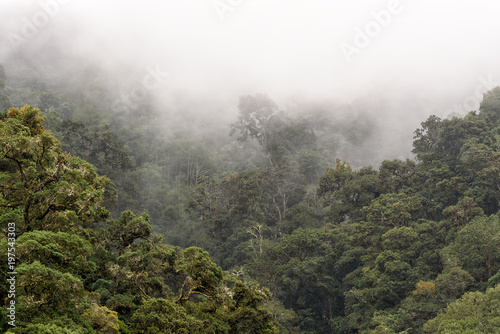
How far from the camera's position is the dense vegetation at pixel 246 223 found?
548 inches

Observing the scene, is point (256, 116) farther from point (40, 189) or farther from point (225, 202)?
point (40, 189)

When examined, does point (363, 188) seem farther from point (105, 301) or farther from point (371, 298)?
point (105, 301)

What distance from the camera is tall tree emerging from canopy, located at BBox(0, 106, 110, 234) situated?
13930 mm

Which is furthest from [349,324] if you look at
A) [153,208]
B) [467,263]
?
[153,208]

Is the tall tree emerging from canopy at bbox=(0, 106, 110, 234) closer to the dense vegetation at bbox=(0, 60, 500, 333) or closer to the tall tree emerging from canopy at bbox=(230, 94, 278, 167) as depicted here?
the dense vegetation at bbox=(0, 60, 500, 333)

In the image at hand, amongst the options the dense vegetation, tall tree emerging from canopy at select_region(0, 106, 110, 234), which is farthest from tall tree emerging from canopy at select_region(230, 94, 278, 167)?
tall tree emerging from canopy at select_region(0, 106, 110, 234)

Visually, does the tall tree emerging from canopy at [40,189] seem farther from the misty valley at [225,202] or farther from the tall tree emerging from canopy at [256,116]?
the tall tree emerging from canopy at [256,116]

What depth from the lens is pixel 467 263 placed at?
23.0m

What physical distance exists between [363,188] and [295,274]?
27.0ft

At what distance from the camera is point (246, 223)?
1428 inches

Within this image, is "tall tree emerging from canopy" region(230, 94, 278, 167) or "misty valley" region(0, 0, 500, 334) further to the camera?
"tall tree emerging from canopy" region(230, 94, 278, 167)

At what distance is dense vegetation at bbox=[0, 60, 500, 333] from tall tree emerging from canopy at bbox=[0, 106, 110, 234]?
5cm

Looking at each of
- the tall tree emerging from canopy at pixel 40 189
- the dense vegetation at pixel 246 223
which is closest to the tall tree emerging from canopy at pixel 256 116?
the dense vegetation at pixel 246 223

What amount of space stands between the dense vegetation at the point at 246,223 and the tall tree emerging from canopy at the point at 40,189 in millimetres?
46
